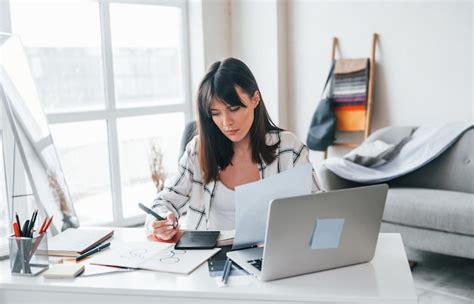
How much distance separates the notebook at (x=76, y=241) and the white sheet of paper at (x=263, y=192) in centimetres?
45

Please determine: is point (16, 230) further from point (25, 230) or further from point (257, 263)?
point (257, 263)

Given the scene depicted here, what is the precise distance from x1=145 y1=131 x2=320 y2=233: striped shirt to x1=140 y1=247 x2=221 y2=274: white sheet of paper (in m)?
0.36

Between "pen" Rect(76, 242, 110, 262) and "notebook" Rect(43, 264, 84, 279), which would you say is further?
"pen" Rect(76, 242, 110, 262)

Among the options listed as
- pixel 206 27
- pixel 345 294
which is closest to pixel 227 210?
pixel 345 294

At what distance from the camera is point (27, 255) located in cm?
132

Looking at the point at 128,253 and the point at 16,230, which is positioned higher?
the point at 16,230

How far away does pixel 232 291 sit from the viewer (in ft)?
3.82

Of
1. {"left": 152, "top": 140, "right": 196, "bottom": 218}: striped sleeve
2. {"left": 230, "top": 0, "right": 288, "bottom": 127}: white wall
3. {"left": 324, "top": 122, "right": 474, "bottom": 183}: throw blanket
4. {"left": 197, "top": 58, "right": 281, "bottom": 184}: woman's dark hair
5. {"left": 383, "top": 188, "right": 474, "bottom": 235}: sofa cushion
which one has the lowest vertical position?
{"left": 383, "top": 188, "right": 474, "bottom": 235}: sofa cushion

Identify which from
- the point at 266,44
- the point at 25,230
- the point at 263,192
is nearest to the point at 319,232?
the point at 263,192

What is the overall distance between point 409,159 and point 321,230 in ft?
7.30

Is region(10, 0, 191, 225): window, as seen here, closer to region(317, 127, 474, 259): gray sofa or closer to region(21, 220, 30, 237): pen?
region(317, 127, 474, 259): gray sofa

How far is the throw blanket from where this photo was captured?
10.3ft

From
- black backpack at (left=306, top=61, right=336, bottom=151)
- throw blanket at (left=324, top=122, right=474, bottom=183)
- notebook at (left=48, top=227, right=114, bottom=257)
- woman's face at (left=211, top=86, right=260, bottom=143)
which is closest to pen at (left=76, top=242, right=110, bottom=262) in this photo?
notebook at (left=48, top=227, right=114, bottom=257)

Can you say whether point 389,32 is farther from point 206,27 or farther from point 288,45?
point 206,27
